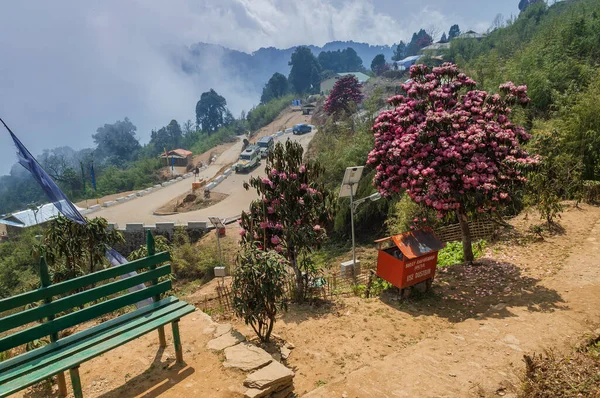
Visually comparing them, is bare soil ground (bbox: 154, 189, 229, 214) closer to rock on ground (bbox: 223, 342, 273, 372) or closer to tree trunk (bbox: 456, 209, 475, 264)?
tree trunk (bbox: 456, 209, 475, 264)

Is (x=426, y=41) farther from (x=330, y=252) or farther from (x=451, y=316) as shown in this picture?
(x=451, y=316)

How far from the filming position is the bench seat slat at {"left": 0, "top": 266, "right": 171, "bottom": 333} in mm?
3613

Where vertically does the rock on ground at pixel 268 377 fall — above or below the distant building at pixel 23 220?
above

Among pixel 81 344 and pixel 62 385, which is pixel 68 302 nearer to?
pixel 81 344

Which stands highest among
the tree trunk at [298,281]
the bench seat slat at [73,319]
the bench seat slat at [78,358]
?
the bench seat slat at [73,319]

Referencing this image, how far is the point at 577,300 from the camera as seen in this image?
6.92 m

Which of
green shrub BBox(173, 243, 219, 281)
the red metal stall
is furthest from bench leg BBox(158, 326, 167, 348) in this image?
green shrub BBox(173, 243, 219, 281)

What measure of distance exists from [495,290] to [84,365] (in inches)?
288

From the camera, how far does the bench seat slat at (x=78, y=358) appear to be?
332cm

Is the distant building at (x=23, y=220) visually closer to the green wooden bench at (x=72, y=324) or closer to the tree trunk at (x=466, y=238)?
the tree trunk at (x=466, y=238)

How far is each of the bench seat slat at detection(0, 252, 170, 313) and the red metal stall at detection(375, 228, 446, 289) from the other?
477cm

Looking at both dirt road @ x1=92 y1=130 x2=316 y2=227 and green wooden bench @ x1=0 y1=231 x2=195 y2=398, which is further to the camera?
dirt road @ x1=92 y1=130 x2=316 y2=227

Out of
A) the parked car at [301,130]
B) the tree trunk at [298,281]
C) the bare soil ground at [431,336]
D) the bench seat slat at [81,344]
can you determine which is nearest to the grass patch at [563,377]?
the bare soil ground at [431,336]

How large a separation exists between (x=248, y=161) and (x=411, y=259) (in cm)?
3178
